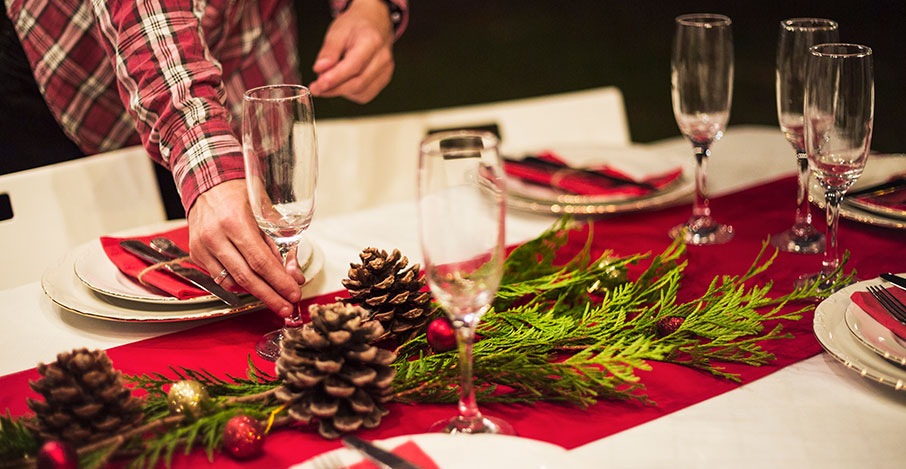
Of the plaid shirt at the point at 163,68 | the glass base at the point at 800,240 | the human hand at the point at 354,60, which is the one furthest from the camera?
the human hand at the point at 354,60

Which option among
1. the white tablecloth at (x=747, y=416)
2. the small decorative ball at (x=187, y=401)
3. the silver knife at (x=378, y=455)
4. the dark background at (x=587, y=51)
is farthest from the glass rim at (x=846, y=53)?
the dark background at (x=587, y=51)

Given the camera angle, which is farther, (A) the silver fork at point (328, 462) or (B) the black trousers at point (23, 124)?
(B) the black trousers at point (23, 124)

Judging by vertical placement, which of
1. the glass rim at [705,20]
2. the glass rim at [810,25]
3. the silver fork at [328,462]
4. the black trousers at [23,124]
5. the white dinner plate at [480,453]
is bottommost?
the white dinner plate at [480,453]

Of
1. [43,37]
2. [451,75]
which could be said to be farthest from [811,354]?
[451,75]

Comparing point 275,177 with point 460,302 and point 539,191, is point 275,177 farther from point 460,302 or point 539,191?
point 539,191

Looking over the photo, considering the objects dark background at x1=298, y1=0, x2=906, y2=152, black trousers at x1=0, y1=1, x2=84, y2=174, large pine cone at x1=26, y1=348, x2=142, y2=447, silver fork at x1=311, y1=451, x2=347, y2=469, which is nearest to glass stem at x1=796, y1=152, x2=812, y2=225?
silver fork at x1=311, y1=451, x2=347, y2=469

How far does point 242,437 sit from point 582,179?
0.91 m

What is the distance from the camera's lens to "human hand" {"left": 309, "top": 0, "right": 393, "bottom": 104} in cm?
135

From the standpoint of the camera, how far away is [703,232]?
130 centimetres

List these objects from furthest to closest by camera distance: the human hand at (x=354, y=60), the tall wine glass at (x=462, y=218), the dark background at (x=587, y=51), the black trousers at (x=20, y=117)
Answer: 1. the dark background at (x=587, y=51)
2. the black trousers at (x=20, y=117)
3. the human hand at (x=354, y=60)
4. the tall wine glass at (x=462, y=218)

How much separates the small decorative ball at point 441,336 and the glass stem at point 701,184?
623 millimetres

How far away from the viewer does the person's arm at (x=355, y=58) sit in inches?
53.3

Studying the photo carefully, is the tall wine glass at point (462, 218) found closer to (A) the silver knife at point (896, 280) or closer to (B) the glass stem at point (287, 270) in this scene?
(B) the glass stem at point (287, 270)

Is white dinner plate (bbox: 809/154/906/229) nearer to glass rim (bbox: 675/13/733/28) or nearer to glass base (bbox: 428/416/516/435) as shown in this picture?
glass rim (bbox: 675/13/733/28)
